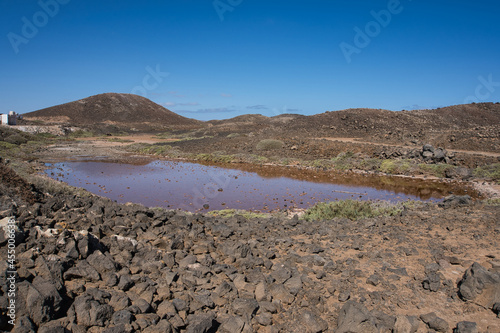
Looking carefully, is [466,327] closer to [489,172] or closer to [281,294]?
[281,294]

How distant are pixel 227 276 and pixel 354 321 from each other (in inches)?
64.7

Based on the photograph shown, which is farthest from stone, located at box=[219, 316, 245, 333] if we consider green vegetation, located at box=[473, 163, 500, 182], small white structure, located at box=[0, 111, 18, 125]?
small white structure, located at box=[0, 111, 18, 125]

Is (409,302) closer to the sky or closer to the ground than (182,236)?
closer to the ground

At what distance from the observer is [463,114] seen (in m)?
45.1

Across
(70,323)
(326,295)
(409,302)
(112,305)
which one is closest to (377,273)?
(409,302)

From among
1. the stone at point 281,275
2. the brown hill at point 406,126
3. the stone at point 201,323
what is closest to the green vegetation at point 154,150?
the brown hill at point 406,126

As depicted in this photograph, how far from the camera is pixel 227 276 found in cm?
405

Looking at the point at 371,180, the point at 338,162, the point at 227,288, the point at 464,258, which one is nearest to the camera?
the point at 227,288

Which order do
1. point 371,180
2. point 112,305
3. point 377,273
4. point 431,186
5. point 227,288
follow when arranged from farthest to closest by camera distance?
point 371,180 < point 431,186 < point 377,273 < point 227,288 < point 112,305

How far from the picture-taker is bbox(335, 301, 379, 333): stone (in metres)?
3.11

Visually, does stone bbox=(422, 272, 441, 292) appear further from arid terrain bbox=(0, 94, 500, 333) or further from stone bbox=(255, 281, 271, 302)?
stone bbox=(255, 281, 271, 302)

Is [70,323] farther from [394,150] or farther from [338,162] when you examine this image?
[394,150]

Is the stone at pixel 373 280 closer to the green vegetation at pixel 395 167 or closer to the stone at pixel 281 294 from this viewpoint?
the stone at pixel 281 294

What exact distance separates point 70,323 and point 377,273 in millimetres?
3808
